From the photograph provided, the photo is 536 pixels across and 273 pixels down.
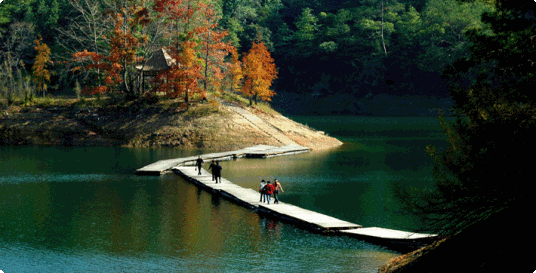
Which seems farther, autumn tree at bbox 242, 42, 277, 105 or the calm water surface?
autumn tree at bbox 242, 42, 277, 105

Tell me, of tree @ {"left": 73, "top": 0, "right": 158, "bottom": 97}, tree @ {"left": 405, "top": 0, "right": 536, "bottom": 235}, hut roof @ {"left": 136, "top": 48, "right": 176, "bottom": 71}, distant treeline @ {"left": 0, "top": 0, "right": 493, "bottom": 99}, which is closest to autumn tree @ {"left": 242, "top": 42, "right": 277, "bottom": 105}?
hut roof @ {"left": 136, "top": 48, "right": 176, "bottom": 71}

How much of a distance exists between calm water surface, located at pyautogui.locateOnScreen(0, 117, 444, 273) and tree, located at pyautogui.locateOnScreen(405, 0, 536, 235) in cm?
444

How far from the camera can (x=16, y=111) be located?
67.4m

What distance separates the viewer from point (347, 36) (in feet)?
419

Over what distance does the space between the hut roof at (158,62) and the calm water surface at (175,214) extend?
50.8 feet

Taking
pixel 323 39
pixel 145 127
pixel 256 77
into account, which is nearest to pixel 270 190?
pixel 145 127

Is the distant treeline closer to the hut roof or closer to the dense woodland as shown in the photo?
the dense woodland

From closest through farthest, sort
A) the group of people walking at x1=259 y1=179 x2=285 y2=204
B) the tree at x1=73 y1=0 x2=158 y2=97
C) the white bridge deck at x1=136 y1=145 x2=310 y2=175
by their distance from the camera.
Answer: the group of people walking at x1=259 y1=179 x2=285 y2=204 → the white bridge deck at x1=136 y1=145 x2=310 y2=175 → the tree at x1=73 y1=0 x2=158 y2=97

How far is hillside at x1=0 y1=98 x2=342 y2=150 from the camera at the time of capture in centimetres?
6366

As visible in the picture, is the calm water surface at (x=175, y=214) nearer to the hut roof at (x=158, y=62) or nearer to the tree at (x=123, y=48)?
the tree at (x=123, y=48)

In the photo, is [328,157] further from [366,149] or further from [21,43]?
[21,43]

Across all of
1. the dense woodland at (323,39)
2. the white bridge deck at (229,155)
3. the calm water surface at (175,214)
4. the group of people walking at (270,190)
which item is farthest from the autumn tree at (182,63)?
the group of people walking at (270,190)

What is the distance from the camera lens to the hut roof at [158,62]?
70.7m

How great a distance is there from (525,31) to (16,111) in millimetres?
58171
